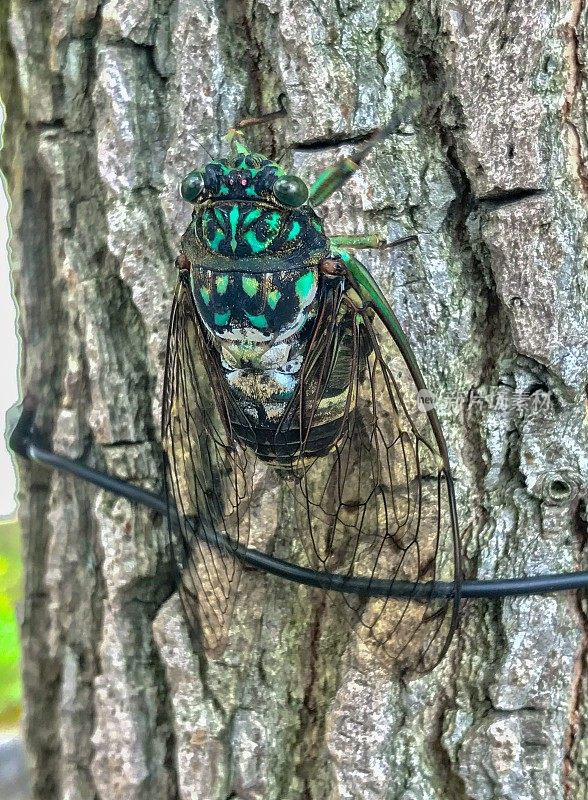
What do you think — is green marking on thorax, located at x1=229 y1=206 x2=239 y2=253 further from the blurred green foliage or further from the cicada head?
the blurred green foliage

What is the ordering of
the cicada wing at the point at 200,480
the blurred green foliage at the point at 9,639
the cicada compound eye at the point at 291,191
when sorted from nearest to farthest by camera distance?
the cicada compound eye at the point at 291,191, the cicada wing at the point at 200,480, the blurred green foliage at the point at 9,639

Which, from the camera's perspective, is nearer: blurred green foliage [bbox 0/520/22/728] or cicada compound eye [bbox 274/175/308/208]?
cicada compound eye [bbox 274/175/308/208]

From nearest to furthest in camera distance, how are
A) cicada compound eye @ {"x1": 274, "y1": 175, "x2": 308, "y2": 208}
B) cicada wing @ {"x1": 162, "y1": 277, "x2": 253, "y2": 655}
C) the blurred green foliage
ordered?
cicada compound eye @ {"x1": 274, "y1": 175, "x2": 308, "y2": 208}
cicada wing @ {"x1": 162, "y1": 277, "x2": 253, "y2": 655}
the blurred green foliage

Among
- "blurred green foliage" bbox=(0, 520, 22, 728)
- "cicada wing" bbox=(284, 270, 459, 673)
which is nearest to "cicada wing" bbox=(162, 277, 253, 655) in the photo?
"cicada wing" bbox=(284, 270, 459, 673)

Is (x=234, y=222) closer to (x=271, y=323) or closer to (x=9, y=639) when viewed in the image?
(x=271, y=323)

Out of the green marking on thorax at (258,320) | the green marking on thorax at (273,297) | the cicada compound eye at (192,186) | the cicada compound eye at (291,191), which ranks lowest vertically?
the green marking on thorax at (258,320)

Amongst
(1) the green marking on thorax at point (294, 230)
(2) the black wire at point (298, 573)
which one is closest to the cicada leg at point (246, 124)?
(1) the green marking on thorax at point (294, 230)

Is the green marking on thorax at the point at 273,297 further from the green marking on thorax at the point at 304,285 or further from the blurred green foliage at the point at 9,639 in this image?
the blurred green foliage at the point at 9,639

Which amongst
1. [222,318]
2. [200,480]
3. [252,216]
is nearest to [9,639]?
[200,480]
